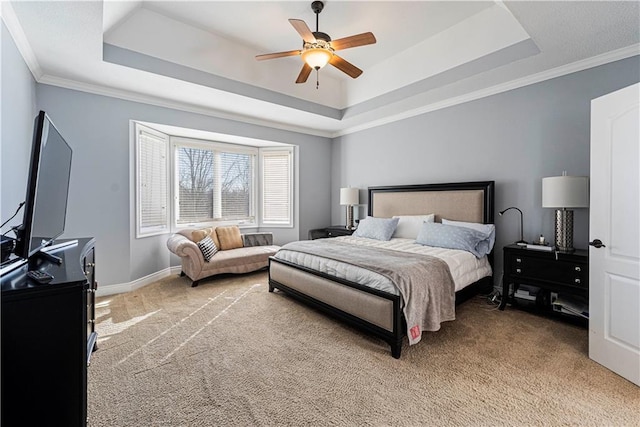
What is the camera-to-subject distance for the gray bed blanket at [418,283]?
2.37m

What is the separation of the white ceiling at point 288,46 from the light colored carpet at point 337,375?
2.77 metres

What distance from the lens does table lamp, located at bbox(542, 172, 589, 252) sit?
285 cm

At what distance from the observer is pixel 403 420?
1.66m

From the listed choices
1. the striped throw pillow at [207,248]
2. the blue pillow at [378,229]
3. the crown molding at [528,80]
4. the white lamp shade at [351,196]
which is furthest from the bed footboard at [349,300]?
the crown molding at [528,80]

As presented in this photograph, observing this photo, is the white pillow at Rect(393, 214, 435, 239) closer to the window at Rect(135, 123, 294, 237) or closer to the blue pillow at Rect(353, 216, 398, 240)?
the blue pillow at Rect(353, 216, 398, 240)

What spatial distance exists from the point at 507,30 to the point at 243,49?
327cm

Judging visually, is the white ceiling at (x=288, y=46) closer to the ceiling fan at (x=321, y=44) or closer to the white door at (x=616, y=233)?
the ceiling fan at (x=321, y=44)

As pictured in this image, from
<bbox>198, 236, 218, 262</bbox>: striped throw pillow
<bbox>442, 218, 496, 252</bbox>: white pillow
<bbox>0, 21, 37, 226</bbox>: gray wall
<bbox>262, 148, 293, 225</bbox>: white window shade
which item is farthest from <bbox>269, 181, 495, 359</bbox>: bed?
<bbox>0, 21, 37, 226</bbox>: gray wall

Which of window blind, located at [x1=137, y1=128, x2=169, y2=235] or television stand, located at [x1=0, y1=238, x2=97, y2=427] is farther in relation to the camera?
window blind, located at [x1=137, y1=128, x2=169, y2=235]

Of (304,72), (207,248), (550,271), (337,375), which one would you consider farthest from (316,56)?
(550,271)

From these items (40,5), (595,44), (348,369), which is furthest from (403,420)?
(40,5)

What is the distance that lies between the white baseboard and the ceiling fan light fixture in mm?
3757

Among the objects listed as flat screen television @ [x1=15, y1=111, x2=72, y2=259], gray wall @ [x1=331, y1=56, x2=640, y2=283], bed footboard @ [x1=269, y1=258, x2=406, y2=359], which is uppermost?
gray wall @ [x1=331, y1=56, x2=640, y2=283]

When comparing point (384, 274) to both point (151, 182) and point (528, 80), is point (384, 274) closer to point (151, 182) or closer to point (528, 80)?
point (528, 80)
